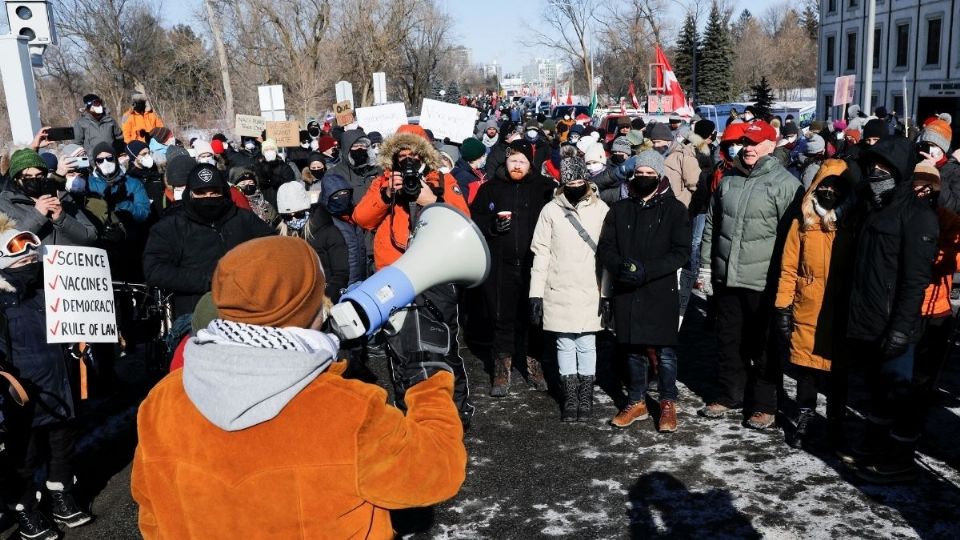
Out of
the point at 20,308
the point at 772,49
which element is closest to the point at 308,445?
the point at 20,308

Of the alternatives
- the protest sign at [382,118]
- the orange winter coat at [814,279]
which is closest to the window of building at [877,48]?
the protest sign at [382,118]

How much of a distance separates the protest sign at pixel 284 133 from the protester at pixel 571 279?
352 inches

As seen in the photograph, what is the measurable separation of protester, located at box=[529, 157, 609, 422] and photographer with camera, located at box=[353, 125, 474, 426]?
68cm

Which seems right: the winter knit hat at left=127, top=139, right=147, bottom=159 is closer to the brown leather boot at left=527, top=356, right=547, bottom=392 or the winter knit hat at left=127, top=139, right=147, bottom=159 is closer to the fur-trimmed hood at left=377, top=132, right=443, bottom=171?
the fur-trimmed hood at left=377, top=132, right=443, bottom=171

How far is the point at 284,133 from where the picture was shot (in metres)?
13.5

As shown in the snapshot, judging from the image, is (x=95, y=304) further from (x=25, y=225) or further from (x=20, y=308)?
(x=25, y=225)

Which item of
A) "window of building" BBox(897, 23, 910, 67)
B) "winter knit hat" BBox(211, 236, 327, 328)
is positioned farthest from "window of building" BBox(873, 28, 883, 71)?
"winter knit hat" BBox(211, 236, 327, 328)

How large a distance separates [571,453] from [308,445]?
3392 mm

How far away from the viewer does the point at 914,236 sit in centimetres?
394

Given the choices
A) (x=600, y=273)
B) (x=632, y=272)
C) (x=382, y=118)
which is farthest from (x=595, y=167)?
(x=382, y=118)

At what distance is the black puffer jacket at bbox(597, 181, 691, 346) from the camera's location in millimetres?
5043

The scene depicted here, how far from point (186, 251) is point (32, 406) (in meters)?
1.26

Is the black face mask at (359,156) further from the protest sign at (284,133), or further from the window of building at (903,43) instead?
the window of building at (903,43)

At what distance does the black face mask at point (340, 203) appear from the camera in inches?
240
